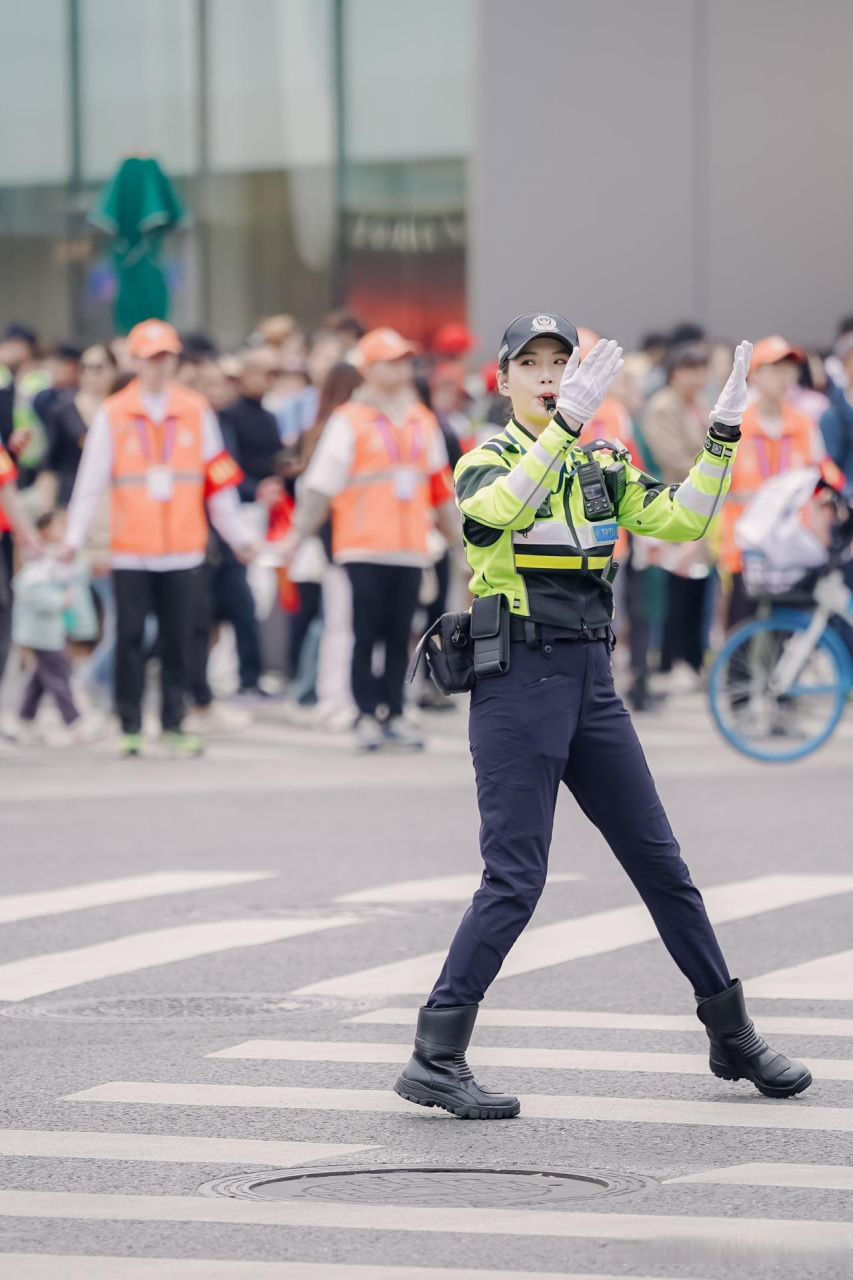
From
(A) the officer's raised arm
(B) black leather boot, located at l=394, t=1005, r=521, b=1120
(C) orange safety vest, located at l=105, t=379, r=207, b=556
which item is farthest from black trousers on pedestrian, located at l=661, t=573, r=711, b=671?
(B) black leather boot, located at l=394, t=1005, r=521, b=1120

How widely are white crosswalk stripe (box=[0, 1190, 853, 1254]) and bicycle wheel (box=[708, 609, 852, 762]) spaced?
8635 mm

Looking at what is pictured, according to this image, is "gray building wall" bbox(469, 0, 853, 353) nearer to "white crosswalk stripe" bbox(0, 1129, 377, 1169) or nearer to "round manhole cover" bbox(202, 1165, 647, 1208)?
"white crosswalk stripe" bbox(0, 1129, 377, 1169)

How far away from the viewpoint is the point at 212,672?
762 inches

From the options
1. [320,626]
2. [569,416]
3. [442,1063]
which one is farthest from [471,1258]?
[320,626]

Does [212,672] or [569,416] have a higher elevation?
[569,416]

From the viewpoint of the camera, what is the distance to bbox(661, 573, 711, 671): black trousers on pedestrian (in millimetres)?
17016

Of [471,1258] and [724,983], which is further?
[724,983]

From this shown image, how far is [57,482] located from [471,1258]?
1204 centimetres

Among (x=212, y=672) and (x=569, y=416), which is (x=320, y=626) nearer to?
(x=212, y=672)

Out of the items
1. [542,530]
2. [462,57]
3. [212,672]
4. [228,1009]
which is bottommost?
[212,672]

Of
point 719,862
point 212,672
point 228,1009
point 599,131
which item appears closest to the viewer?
point 228,1009

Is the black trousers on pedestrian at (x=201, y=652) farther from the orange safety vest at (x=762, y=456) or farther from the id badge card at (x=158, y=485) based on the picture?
the orange safety vest at (x=762, y=456)

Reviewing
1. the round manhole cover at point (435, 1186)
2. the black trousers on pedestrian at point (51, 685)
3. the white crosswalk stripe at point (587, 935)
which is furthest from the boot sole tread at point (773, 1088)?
the black trousers on pedestrian at point (51, 685)

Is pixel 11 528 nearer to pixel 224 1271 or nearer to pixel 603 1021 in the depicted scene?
pixel 603 1021
